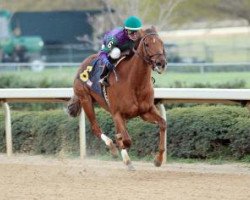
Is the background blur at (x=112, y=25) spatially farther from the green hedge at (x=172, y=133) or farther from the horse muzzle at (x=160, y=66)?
the horse muzzle at (x=160, y=66)

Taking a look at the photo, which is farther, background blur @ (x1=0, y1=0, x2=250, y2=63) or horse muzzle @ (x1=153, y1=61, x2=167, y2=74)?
background blur @ (x1=0, y1=0, x2=250, y2=63)

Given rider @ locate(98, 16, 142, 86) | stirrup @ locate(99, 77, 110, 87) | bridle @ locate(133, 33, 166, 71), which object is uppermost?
rider @ locate(98, 16, 142, 86)

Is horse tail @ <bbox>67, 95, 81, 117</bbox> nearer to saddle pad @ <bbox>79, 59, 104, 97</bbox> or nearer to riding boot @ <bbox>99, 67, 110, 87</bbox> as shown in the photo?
saddle pad @ <bbox>79, 59, 104, 97</bbox>

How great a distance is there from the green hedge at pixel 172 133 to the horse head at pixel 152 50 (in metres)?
1.77

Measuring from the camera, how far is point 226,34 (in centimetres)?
4603

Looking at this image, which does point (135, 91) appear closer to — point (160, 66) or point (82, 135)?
point (160, 66)

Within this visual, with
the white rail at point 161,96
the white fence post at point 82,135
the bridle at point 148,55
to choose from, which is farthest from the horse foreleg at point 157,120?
the white fence post at point 82,135

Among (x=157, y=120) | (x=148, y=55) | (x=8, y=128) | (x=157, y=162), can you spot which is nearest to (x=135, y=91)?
(x=157, y=120)

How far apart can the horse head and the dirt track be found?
123cm

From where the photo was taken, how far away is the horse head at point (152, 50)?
9078 mm

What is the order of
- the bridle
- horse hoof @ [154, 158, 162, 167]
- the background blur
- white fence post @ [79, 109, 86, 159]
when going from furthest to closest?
the background blur
white fence post @ [79, 109, 86, 159]
horse hoof @ [154, 158, 162, 167]
the bridle

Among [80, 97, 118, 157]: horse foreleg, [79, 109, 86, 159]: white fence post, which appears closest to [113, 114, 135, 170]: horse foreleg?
[80, 97, 118, 157]: horse foreleg

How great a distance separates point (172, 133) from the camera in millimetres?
11125

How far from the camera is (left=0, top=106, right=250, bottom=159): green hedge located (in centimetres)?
1067
